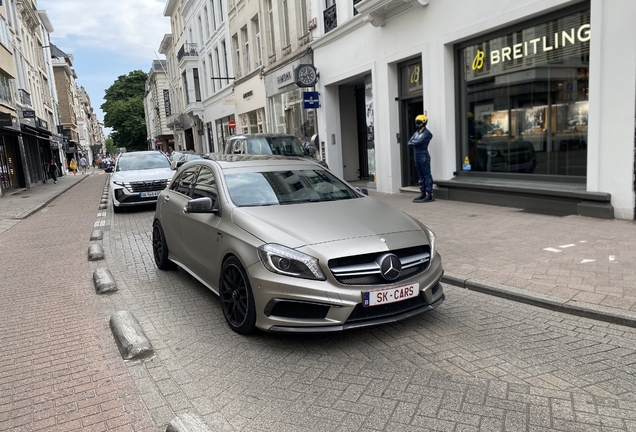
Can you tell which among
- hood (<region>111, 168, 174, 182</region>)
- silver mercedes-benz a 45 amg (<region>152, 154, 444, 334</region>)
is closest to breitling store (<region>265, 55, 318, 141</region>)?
hood (<region>111, 168, 174, 182</region>)

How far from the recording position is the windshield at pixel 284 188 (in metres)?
4.91

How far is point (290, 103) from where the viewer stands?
2016 centimetres

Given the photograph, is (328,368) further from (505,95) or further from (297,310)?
(505,95)

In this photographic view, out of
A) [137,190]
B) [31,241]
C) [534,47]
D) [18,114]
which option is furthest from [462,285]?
[18,114]

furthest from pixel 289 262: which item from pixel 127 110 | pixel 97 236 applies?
pixel 127 110

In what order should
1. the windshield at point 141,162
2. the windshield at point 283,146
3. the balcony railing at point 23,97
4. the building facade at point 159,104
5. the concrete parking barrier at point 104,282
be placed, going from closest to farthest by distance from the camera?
the concrete parking barrier at point 104,282 → the windshield at point 283,146 → the windshield at point 141,162 → the balcony railing at point 23,97 → the building facade at point 159,104

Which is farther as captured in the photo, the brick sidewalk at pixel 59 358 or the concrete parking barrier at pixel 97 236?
the concrete parking barrier at pixel 97 236

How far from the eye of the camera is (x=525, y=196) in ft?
30.3

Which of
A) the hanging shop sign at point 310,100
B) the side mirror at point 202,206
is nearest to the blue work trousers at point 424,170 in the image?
the hanging shop sign at point 310,100

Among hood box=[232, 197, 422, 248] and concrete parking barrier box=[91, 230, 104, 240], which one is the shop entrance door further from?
hood box=[232, 197, 422, 248]

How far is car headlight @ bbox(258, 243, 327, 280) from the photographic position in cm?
374

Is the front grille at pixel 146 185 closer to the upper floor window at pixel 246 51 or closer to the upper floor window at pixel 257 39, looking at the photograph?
the upper floor window at pixel 257 39

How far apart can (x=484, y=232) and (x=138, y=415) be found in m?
6.08

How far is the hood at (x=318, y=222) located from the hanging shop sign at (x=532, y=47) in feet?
19.2
